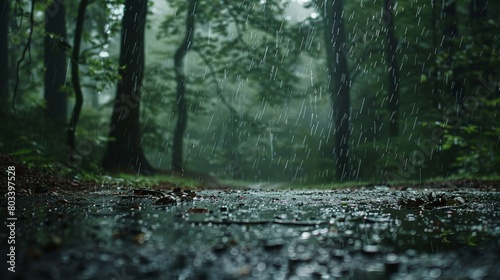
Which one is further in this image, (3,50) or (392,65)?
(392,65)

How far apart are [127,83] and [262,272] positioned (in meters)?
13.0

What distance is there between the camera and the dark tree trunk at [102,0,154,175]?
41.8 ft

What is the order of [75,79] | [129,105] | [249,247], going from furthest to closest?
[129,105]
[75,79]
[249,247]

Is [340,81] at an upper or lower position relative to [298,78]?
lower

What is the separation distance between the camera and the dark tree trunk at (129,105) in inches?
501

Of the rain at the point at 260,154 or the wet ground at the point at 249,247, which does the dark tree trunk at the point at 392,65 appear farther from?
the wet ground at the point at 249,247

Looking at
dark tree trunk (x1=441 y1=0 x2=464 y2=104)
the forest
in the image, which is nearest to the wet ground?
the forest

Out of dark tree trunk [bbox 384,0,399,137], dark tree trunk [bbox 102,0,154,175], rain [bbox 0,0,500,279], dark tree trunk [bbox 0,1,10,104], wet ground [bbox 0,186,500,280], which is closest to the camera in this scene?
wet ground [bbox 0,186,500,280]

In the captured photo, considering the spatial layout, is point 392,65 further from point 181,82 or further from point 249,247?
point 249,247

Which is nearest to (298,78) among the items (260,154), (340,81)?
(340,81)

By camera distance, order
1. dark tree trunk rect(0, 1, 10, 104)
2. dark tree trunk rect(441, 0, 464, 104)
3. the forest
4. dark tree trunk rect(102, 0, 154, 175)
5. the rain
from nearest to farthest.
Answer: the rain → dark tree trunk rect(102, 0, 154, 175) → the forest → dark tree trunk rect(0, 1, 10, 104) → dark tree trunk rect(441, 0, 464, 104)

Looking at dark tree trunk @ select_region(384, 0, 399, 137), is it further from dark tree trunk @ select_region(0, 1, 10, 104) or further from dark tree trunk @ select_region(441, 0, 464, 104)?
dark tree trunk @ select_region(0, 1, 10, 104)

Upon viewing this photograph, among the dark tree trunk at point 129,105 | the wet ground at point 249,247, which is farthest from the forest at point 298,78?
the wet ground at point 249,247

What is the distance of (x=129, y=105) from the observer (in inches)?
523
